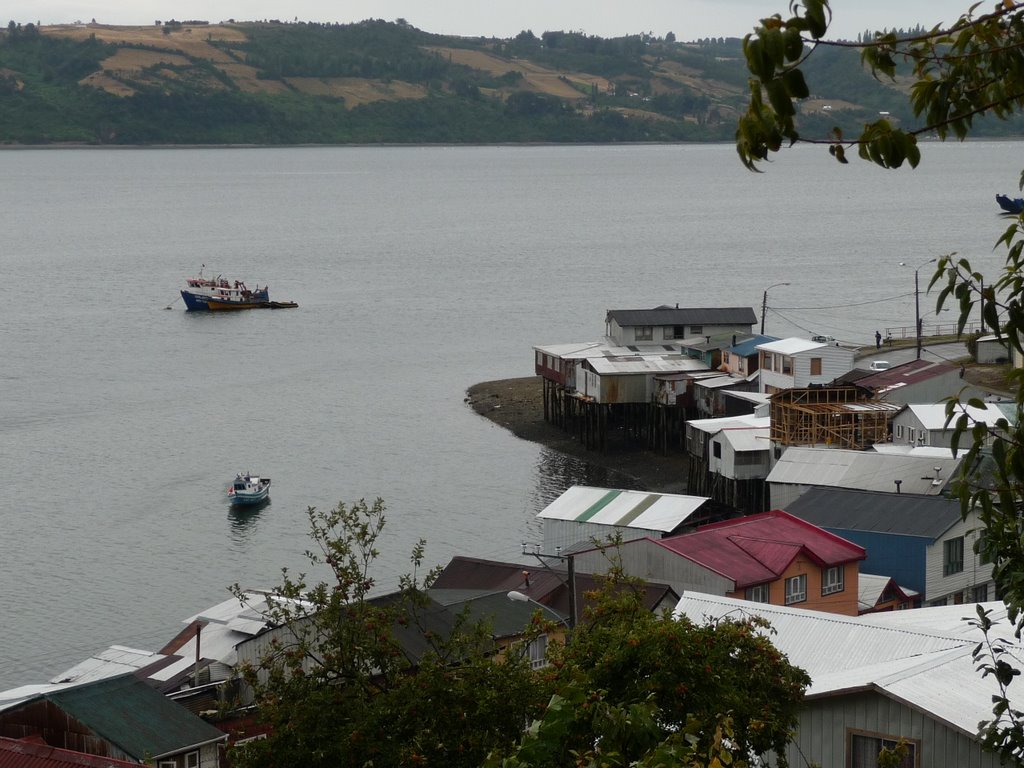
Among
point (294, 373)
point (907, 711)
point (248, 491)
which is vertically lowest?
point (294, 373)

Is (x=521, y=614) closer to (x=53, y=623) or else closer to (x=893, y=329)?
(x=53, y=623)

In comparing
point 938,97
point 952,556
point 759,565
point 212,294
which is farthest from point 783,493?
point 212,294

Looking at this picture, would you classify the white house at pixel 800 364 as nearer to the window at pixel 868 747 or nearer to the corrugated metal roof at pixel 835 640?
the corrugated metal roof at pixel 835 640

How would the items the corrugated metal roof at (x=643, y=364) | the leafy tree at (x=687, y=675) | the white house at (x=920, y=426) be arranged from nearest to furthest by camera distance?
the leafy tree at (x=687, y=675)
the white house at (x=920, y=426)
the corrugated metal roof at (x=643, y=364)

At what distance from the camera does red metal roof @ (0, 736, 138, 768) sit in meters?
17.1

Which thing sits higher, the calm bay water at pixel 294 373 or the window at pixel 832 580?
the window at pixel 832 580

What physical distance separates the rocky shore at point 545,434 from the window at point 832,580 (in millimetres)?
20036

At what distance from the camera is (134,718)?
19.6 m

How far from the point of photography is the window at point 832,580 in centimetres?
3045

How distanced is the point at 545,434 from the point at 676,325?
7904 millimetres

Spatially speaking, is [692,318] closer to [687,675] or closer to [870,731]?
[870,731]

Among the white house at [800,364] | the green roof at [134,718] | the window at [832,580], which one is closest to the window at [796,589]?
the window at [832,580]

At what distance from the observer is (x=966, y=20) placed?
665 cm

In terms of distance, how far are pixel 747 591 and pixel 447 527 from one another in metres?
20.0
